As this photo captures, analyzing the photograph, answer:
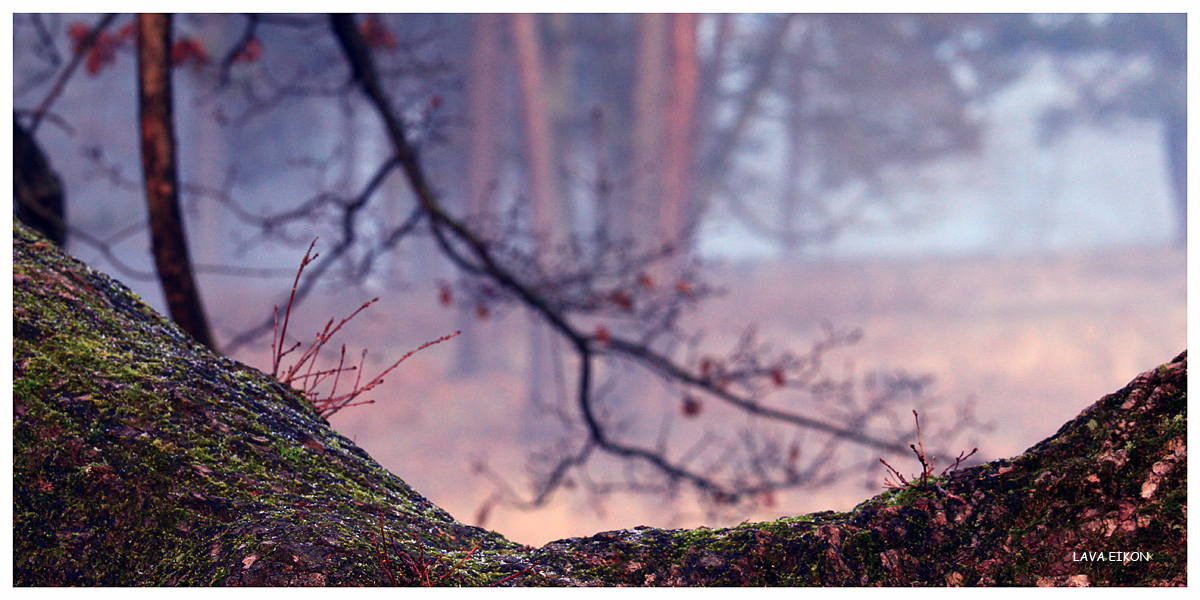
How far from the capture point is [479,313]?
15.1 ft

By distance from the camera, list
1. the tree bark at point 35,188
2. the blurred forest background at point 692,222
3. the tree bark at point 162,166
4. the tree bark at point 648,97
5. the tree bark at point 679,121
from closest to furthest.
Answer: the tree bark at point 162,166
the tree bark at point 35,188
the tree bark at point 679,121
the blurred forest background at point 692,222
the tree bark at point 648,97

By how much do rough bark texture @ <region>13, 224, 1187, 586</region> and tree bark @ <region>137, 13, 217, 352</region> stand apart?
188 cm

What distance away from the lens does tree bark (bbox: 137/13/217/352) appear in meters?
3.61

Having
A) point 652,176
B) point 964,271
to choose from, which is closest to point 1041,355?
point 964,271

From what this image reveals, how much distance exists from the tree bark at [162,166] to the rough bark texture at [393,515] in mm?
1878

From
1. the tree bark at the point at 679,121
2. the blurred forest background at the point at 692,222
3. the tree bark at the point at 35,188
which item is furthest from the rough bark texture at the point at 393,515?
the tree bark at the point at 679,121

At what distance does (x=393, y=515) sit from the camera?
1751mm

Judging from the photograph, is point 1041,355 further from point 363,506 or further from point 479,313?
point 363,506

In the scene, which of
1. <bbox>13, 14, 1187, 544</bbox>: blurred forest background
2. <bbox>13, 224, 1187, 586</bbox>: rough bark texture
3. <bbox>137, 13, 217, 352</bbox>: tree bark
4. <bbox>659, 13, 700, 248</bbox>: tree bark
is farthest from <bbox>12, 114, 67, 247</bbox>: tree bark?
<bbox>659, 13, 700, 248</bbox>: tree bark

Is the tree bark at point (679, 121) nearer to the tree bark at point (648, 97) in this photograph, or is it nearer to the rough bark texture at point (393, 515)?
the tree bark at point (648, 97)

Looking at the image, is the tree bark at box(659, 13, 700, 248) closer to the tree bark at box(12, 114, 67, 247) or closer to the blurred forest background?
the blurred forest background

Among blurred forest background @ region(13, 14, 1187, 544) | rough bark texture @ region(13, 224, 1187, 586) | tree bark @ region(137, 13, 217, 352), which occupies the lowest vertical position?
rough bark texture @ region(13, 224, 1187, 586)

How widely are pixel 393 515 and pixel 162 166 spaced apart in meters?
2.71

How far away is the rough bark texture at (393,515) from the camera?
1.39 m
